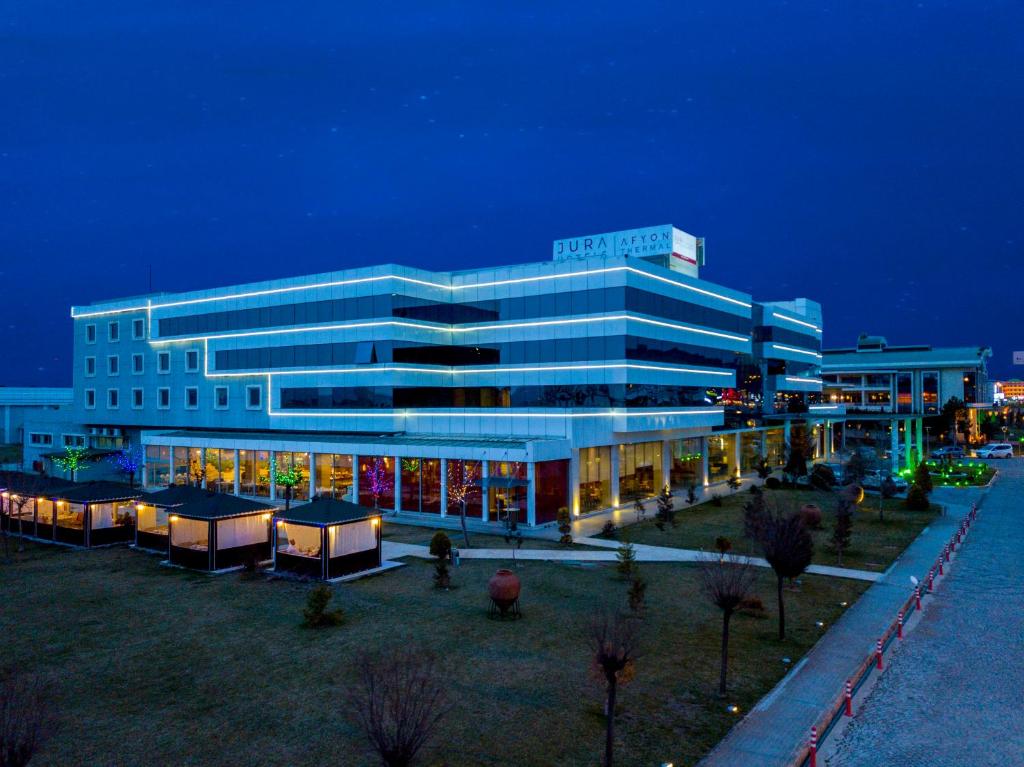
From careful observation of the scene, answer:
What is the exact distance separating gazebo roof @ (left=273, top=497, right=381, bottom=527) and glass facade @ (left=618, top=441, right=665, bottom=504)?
22.2 m

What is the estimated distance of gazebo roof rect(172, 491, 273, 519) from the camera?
29.1 metres

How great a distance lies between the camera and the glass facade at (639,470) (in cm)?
4728

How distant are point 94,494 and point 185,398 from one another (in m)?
27.4

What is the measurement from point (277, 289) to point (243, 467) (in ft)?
44.9

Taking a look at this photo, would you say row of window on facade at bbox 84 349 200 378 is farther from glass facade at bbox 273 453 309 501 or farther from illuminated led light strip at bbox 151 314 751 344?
glass facade at bbox 273 453 309 501

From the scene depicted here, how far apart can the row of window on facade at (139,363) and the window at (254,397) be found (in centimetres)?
678

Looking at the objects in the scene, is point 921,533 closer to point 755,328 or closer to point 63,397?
point 755,328

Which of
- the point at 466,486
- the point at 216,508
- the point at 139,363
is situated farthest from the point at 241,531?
the point at 139,363

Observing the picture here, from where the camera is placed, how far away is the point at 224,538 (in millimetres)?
29094

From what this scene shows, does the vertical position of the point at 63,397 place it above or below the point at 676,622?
above

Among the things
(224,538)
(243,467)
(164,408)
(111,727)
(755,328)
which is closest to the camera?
(111,727)

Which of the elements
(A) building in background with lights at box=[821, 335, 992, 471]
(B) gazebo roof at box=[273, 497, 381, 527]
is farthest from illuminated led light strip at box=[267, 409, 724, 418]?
(A) building in background with lights at box=[821, 335, 992, 471]

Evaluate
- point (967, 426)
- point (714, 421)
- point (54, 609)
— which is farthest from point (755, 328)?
point (967, 426)

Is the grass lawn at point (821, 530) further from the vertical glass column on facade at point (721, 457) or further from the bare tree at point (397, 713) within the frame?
the bare tree at point (397, 713)
